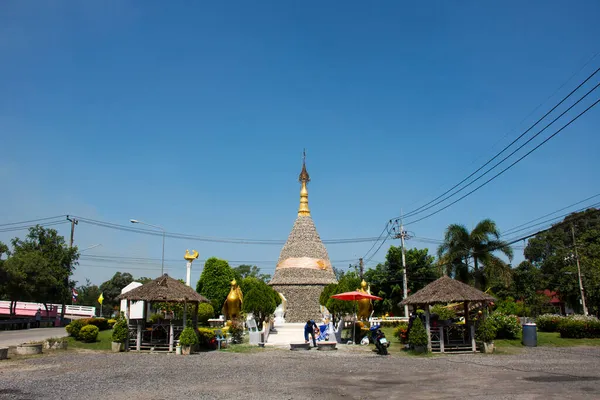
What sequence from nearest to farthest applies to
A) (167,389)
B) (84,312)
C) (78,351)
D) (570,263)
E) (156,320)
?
(167,389), (78,351), (156,320), (570,263), (84,312)

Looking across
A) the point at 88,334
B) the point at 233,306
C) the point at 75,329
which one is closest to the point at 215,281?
the point at 233,306

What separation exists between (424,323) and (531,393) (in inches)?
370

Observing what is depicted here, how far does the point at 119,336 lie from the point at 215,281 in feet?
70.5

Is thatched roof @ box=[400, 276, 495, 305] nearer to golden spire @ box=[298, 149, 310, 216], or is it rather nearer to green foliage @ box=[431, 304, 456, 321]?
green foliage @ box=[431, 304, 456, 321]

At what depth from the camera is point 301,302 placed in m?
41.8

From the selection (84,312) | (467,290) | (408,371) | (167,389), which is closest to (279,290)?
(84,312)

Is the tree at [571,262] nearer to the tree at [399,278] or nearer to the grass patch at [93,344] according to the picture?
the tree at [399,278]

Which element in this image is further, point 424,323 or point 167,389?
point 424,323

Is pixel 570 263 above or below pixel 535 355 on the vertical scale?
above

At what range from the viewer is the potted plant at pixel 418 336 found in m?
17.6

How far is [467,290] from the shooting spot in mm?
18094

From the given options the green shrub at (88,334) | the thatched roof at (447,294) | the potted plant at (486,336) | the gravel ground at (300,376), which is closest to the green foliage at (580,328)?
the gravel ground at (300,376)

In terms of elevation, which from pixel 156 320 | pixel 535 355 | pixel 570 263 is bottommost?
pixel 535 355

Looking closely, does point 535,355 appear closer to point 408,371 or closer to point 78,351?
point 408,371
